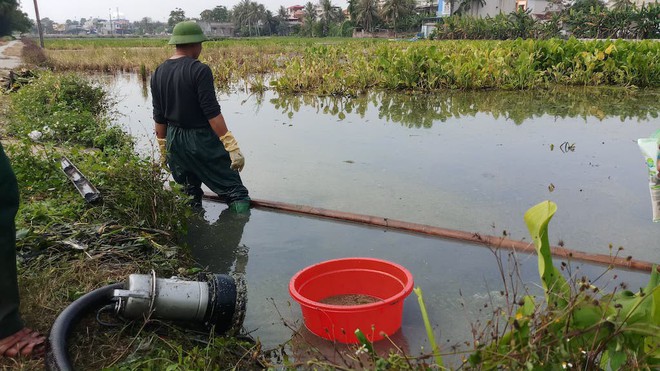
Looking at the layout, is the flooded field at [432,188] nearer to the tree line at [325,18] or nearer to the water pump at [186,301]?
the water pump at [186,301]

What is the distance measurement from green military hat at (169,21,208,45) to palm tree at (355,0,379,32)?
62685 mm

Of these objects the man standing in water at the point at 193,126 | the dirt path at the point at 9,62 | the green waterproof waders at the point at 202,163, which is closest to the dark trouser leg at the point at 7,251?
the man standing in water at the point at 193,126

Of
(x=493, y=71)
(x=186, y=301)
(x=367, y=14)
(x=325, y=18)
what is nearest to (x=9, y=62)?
(x=493, y=71)

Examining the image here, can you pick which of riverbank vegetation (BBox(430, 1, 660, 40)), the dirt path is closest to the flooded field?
the dirt path

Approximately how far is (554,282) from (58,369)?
1662 mm

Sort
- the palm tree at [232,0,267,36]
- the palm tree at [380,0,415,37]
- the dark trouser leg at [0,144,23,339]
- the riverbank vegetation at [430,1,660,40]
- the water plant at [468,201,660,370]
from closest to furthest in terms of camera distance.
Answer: the water plant at [468,201,660,370] → the dark trouser leg at [0,144,23,339] → the riverbank vegetation at [430,1,660,40] → the palm tree at [380,0,415,37] → the palm tree at [232,0,267,36]

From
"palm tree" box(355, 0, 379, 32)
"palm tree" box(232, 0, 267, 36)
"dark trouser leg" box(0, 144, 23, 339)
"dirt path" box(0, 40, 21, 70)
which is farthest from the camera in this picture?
"palm tree" box(232, 0, 267, 36)

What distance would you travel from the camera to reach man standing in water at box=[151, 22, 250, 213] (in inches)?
150

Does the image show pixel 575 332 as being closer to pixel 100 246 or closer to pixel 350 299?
pixel 350 299

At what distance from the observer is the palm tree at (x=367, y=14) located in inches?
2500

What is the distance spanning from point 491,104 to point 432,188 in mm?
5361

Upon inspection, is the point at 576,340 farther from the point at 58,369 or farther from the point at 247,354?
the point at 58,369

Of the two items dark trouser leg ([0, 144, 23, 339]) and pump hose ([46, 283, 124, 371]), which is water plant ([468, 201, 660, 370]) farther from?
dark trouser leg ([0, 144, 23, 339])

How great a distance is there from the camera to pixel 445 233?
11.7 ft
